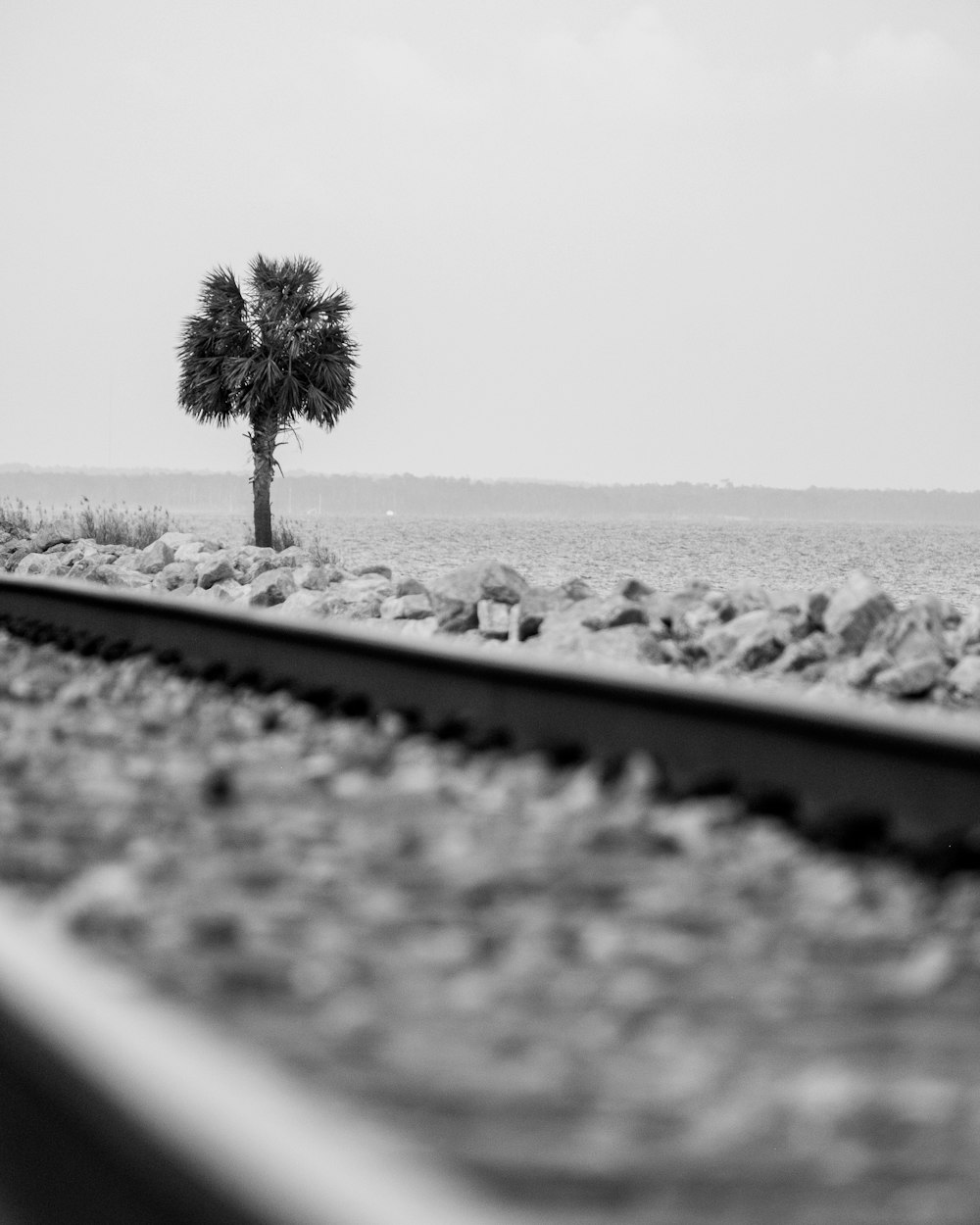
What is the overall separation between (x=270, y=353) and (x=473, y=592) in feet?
83.5

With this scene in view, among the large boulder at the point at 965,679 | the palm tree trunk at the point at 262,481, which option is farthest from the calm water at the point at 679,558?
the large boulder at the point at 965,679

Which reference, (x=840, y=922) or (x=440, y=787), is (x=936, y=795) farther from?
(x=440, y=787)

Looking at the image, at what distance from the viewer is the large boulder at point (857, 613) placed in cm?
700

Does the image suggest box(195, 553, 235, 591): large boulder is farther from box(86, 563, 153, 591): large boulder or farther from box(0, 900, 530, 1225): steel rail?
box(0, 900, 530, 1225): steel rail

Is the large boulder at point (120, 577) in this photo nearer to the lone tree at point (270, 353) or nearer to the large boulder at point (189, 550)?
the large boulder at point (189, 550)

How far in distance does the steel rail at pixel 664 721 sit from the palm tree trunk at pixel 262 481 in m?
26.3

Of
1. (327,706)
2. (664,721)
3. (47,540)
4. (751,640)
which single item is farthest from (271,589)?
(664,721)

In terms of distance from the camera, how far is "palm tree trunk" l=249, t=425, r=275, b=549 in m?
31.6

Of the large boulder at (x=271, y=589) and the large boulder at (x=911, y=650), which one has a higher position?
the large boulder at (x=911, y=650)

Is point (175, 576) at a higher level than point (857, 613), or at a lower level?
lower

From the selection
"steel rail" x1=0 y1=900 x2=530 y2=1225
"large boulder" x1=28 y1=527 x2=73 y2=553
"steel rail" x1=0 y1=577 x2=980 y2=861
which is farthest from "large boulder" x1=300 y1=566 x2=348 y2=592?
"steel rail" x1=0 y1=900 x2=530 y2=1225

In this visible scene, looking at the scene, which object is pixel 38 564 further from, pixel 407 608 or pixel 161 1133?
pixel 161 1133

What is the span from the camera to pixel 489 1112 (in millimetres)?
1497

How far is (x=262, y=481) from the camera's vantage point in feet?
105
